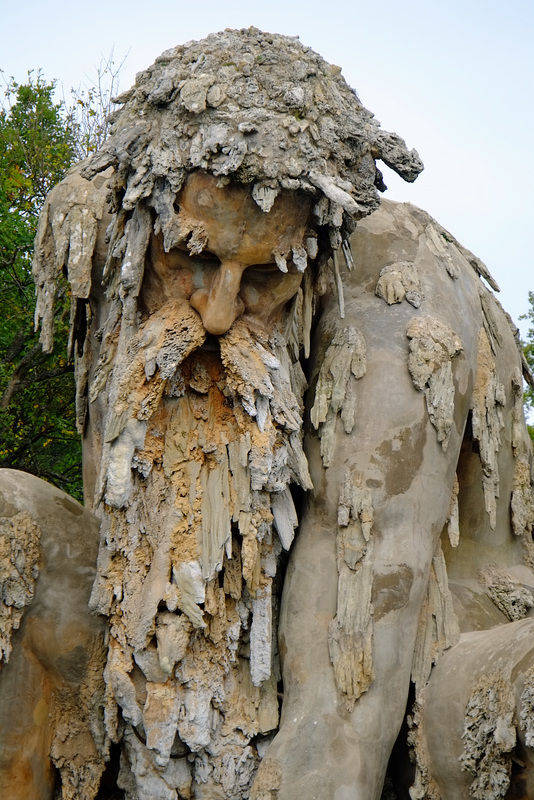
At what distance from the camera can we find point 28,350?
25.8 ft

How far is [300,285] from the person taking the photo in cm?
405

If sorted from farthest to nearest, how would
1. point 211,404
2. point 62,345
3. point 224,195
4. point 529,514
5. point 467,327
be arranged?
point 62,345 → point 529,514 → point 467,327 → point 211,404 → point 224,195

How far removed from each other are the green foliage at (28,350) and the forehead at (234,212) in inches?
134

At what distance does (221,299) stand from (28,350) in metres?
4.45

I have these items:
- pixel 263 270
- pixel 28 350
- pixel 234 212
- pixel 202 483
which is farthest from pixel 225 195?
pixel 28 350

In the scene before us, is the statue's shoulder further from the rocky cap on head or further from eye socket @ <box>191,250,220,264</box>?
eye socket @ <box>191,250,220,264</box>

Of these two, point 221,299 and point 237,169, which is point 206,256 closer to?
point 221,299

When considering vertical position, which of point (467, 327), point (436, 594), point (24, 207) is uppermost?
point (24, 207)

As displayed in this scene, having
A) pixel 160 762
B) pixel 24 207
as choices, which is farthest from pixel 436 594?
pixel 24 207

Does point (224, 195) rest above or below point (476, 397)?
above

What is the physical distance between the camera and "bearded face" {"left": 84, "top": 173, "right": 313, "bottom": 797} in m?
3.66

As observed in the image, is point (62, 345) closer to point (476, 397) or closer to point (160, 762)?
point (476, 397)

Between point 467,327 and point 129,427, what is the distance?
1.50 m

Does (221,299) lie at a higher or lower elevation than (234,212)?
lower
